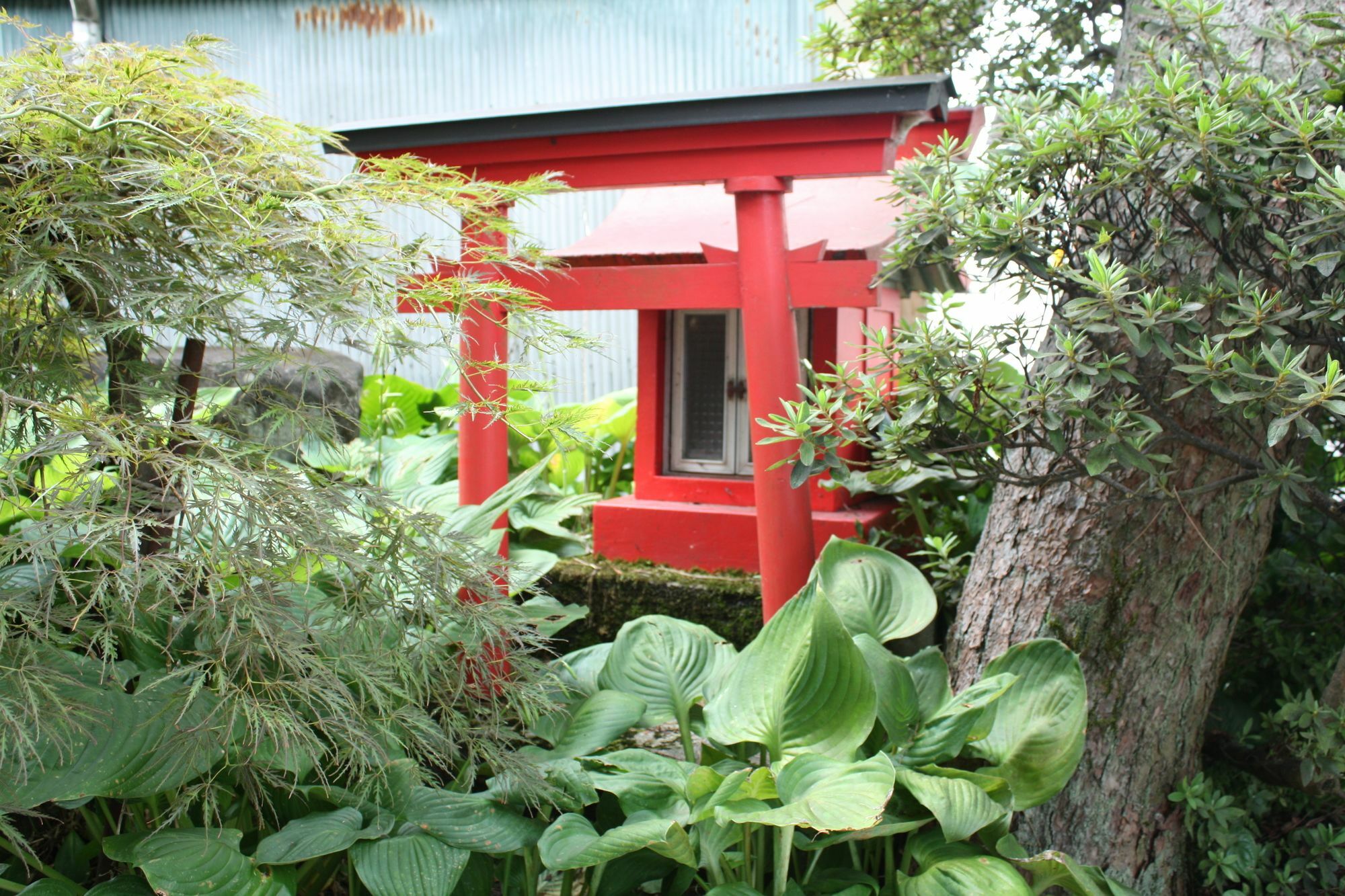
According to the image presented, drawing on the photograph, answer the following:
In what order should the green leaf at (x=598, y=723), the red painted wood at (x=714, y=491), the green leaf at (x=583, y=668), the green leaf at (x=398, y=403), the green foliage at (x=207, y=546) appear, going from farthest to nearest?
the green leaf at (x=398, y=403)
the red painted wood at (x=714, y=491)
the green leaf at (x=583, y=668)
the green leaf at (x=598, y=723)
the green foliage at (x=207, y=546)

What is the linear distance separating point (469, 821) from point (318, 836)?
256 millimetres

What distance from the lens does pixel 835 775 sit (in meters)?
1.62

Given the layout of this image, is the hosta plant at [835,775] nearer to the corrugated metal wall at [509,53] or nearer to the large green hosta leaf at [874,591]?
the large green hosta leaf at [874,591]

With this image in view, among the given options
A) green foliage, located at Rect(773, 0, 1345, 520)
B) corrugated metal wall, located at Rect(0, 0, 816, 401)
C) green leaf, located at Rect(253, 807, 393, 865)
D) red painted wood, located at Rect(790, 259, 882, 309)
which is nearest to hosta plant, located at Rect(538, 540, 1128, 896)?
green leaf, located at Rect(253, 807, 393, 865)

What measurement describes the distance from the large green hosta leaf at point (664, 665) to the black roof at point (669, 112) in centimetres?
116

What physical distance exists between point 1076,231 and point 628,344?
3.58 metres

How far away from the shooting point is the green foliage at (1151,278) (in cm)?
153

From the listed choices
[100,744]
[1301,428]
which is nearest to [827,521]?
[1301,428]

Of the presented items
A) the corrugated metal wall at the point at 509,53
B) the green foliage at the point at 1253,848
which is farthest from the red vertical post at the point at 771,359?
the corrugated metal wall at the point at 509,53

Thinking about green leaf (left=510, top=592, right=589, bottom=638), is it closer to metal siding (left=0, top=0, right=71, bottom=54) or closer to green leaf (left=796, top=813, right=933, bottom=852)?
green leaf (left=796, top=813, right=933, bottom=852)

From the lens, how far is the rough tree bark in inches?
78.2

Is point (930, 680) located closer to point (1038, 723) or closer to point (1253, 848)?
point (1038, 723)

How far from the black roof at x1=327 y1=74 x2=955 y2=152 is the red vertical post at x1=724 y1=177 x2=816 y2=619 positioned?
0.56 ft

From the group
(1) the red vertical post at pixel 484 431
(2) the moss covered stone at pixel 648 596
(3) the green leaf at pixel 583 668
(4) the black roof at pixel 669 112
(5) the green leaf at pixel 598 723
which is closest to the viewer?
(5) the green leaf at pixel 598 723
